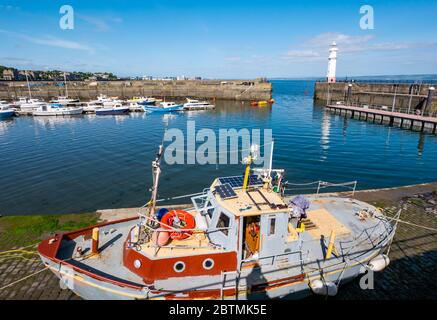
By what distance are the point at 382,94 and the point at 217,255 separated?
7982 centimetres

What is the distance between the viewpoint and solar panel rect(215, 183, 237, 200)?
9.89m

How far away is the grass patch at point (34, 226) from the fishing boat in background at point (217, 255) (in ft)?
16.3

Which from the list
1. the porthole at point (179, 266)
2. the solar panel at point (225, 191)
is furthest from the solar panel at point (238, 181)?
the porthole at point (179, 266)

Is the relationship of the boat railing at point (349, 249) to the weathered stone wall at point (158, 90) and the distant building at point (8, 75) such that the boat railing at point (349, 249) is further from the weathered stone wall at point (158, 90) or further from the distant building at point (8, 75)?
the distant building at point (8, 75)

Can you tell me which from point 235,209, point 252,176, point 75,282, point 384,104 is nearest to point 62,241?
point 75,282

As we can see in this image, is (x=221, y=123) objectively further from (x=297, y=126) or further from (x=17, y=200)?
(x=17, y=200)

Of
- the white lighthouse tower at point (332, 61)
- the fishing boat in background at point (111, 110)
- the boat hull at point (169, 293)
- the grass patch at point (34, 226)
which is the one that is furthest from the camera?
the white lighthouse tower at point (332, 61)

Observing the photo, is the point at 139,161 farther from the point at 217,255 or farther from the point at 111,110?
the point at 111,110

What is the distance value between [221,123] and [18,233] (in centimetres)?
4530

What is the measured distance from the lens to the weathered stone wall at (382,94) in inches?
2402

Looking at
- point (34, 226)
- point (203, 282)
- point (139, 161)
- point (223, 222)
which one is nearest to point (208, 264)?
point (203, 282)

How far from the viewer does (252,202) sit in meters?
9.77

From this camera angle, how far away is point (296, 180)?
26.1 metres

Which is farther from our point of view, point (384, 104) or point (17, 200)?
point (384, 104)
